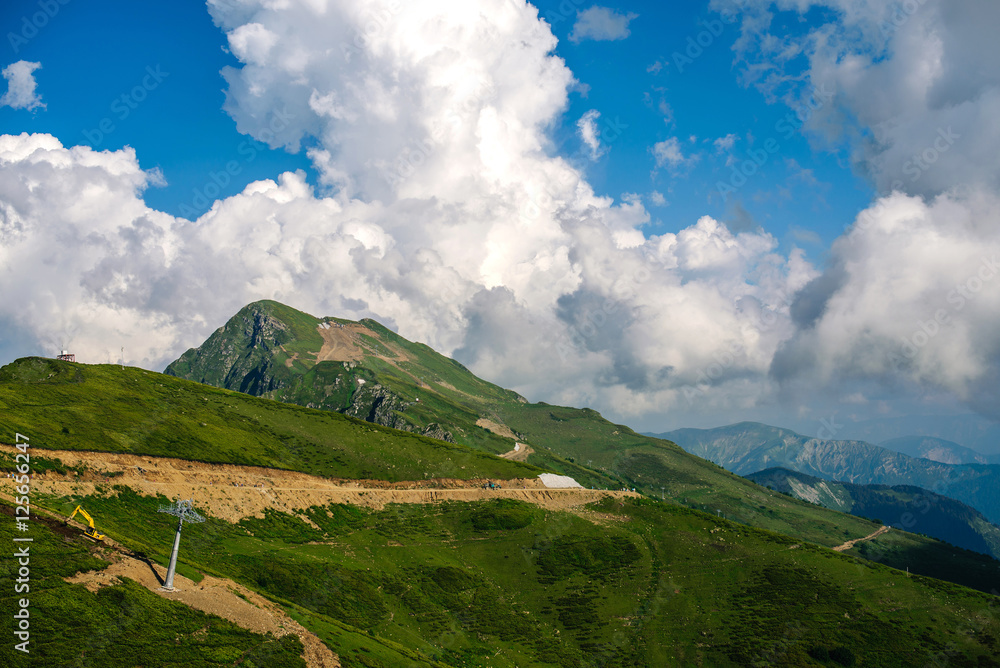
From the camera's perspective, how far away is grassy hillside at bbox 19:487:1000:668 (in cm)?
8475

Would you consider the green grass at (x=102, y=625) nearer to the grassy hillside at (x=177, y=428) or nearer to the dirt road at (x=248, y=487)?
the dirt road at (x=248, y=487)

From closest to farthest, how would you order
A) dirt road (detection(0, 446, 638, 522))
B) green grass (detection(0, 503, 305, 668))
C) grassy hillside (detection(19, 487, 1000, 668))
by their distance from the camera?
green grass (detection(0, 503, 305, 668))
grassy hillside (detection(19, 487, 1000, 668))
dirt road (detection(0, 446, 638, 522))

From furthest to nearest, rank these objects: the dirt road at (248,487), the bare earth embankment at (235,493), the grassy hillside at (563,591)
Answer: the dirt road at (248,487)
the grassy hillside at (563,591)
the bare earth embankment at (235,493)

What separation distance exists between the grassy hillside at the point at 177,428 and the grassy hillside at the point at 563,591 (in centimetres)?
3054

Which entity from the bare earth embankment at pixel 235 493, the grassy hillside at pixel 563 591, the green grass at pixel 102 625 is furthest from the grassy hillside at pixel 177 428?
the green grass at pixel 102 625

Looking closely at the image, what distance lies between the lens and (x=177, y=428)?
143m

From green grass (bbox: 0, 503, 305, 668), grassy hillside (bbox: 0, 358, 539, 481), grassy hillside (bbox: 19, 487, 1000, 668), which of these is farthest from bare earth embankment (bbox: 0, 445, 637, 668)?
grassy hillside (bbox: 0, 358, 539, 481)

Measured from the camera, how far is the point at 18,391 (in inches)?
5157

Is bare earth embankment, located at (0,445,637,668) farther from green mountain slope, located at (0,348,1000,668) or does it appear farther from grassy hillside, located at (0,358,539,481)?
grassy hillside, located at (0,358,539,481)

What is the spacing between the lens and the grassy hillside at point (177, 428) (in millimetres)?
116125

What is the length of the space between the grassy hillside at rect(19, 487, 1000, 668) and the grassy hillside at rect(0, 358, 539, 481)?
3054 centimetres

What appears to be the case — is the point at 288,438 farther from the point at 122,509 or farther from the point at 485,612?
the point at 485,612

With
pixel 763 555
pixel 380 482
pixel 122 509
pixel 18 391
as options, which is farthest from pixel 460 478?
pixel 18 391

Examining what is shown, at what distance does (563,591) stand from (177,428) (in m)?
106
